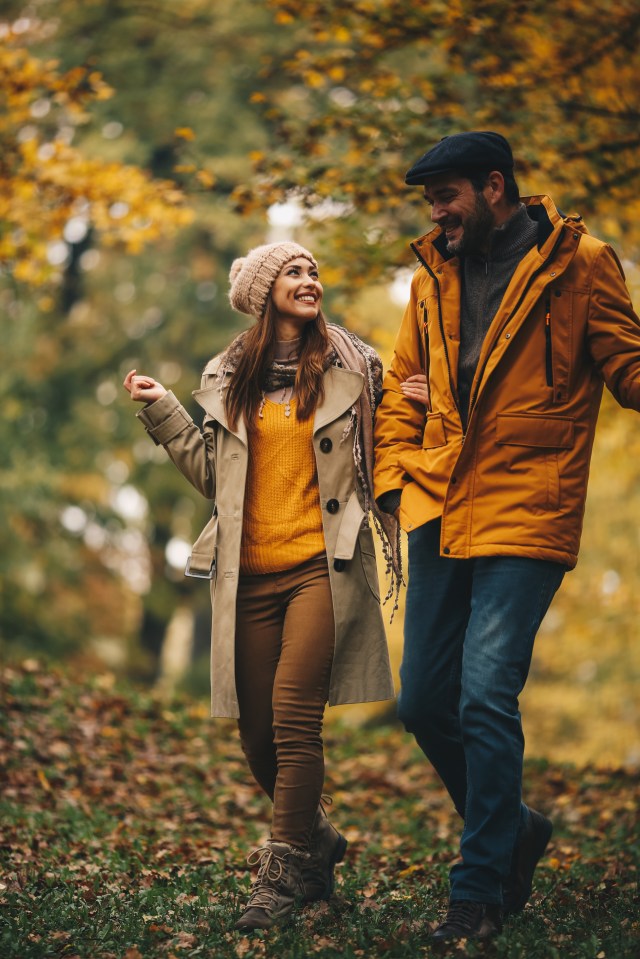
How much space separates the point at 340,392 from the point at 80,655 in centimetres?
1461

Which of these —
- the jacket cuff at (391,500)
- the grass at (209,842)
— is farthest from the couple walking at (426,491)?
the grass at (209,842)

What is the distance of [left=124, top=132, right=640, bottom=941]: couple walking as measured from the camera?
430cm

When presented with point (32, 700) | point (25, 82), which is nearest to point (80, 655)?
point (32, 700)

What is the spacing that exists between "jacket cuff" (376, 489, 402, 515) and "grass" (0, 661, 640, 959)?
60.4 inches

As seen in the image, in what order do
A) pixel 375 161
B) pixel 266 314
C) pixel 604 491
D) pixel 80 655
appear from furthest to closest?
pixel 80 655 → pixel 604 491 → pixel 375 161 → pixel 266 314

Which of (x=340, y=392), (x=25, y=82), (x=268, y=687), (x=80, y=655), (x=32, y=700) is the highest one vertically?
(x=25, y=82)

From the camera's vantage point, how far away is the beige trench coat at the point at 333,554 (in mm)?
4676

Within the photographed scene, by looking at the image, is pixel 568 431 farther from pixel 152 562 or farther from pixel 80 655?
pixel 152 562

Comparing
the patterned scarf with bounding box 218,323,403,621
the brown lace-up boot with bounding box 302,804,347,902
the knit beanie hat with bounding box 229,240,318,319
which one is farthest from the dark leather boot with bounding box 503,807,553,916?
the knit beanie hat with bounding box 229,240,318,319

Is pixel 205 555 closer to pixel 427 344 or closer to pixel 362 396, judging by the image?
pixel 362 396

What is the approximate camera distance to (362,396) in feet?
16.1

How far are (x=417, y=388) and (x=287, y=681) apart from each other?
1254 mm

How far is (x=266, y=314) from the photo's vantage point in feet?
16.4

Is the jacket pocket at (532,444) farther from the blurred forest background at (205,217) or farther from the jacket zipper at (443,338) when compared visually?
the blurred forest background at (205,217)
